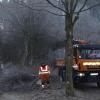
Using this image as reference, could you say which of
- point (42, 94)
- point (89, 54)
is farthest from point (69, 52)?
point (89, 54)

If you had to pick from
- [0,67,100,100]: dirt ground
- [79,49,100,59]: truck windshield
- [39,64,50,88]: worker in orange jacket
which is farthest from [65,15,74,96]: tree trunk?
[79,49,100,59]: truck windshield

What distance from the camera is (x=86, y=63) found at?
20.3 meters

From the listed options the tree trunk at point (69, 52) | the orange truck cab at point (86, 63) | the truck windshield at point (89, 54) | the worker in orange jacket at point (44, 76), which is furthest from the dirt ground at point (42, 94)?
the truck windshield at point (89, 54)

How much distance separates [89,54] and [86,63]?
69 centimetres

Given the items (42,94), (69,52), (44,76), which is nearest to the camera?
(69,52)

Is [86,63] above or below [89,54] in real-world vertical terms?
below

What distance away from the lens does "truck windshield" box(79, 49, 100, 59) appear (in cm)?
2060

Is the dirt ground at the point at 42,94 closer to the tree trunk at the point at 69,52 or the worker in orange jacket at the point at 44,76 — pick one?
the tree trunk at the point at 69,52

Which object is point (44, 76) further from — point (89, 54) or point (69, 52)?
point (69, 52)

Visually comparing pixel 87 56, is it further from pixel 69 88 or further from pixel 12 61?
pixel 12 61

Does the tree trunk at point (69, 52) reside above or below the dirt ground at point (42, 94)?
above

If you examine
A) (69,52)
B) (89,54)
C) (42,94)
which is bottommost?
(42,94)

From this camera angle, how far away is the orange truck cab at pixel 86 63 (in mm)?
20312

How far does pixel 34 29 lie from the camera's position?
45.6 meters
